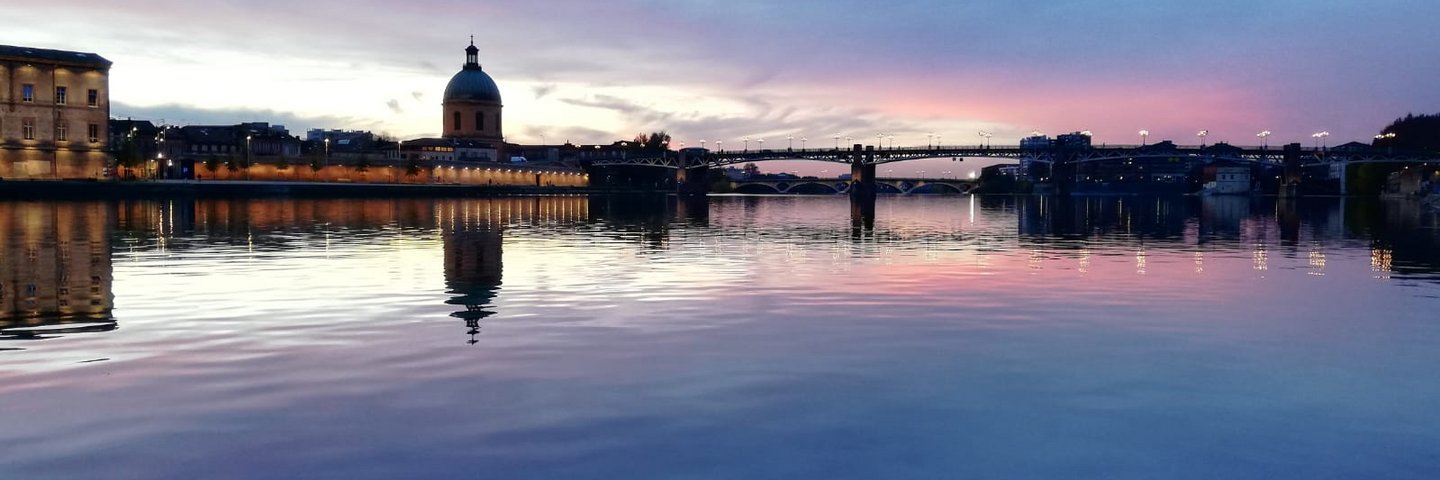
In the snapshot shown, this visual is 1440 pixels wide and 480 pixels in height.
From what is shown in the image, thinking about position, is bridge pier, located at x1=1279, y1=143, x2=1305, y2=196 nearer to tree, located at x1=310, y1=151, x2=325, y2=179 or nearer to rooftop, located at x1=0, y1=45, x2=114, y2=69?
tree, located at x1=310, y1=151, x2=325, y2=179

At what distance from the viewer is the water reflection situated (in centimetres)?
1675

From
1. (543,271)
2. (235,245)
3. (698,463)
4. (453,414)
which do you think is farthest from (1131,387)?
(235,245)

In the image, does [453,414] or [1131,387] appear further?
[1131,387]

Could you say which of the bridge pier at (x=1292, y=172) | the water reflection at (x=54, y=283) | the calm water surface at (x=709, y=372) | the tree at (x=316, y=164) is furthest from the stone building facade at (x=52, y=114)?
the bridge pier at (x=1292, y=172)

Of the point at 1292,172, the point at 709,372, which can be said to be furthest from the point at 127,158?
the point at 1292,172

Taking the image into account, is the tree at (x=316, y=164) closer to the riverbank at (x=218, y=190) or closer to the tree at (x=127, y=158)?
the riverbank at (x=218, y=190)

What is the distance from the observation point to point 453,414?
10734mm

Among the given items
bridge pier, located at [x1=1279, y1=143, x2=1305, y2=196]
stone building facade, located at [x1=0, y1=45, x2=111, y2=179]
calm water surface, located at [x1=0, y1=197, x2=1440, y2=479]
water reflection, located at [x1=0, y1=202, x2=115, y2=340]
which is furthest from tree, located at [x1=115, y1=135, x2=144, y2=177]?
bridge pier, located at [x1=1279, y1=143, x2=1305, y2=196]

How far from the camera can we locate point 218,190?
4471 inches

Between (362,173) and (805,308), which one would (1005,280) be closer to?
(805,308)

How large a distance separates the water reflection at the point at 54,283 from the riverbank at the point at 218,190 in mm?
61514

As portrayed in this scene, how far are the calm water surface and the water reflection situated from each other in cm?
14

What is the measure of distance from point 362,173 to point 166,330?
545 ft

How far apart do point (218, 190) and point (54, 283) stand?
99188 millimetres
